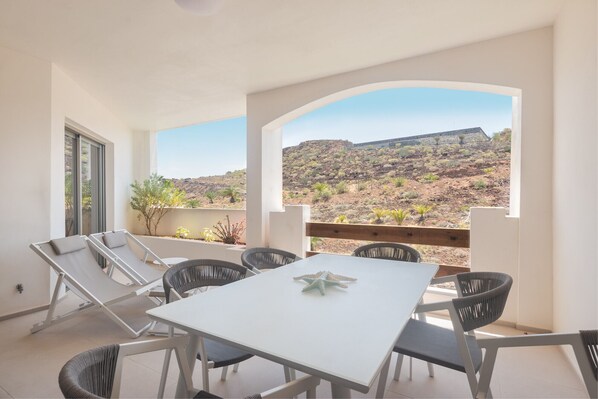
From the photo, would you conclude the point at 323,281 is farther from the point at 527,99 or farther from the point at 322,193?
the point at 322,193

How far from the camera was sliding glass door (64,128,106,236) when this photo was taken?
448cm

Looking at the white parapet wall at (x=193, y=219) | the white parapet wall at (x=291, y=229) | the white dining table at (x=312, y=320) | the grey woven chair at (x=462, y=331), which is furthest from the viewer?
the white parapet wall at (x=193, y=219)

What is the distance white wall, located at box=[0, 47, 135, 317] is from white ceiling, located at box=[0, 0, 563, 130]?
0.30m

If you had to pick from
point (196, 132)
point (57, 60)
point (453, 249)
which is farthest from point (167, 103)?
point (453, 249)

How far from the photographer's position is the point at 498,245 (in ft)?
10.3

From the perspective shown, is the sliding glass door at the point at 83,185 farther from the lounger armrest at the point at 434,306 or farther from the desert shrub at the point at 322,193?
the lounger armrest at the point at 434,306

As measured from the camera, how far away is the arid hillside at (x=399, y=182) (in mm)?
3715

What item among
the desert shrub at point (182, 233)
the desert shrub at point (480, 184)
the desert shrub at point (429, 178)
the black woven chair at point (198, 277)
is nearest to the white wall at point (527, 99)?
the desert shrub at point (480, 184)

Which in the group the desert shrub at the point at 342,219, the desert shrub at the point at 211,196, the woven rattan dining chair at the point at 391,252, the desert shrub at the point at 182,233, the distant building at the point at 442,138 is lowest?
the desert shrub at the point at 182,233

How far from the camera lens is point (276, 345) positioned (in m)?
1.10

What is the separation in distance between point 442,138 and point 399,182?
764mm

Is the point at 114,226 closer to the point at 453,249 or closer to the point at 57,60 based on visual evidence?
the point at 57,60

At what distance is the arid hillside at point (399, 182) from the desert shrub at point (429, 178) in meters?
0.01

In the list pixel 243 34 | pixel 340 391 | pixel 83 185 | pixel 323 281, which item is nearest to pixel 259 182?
pixel 243 34
